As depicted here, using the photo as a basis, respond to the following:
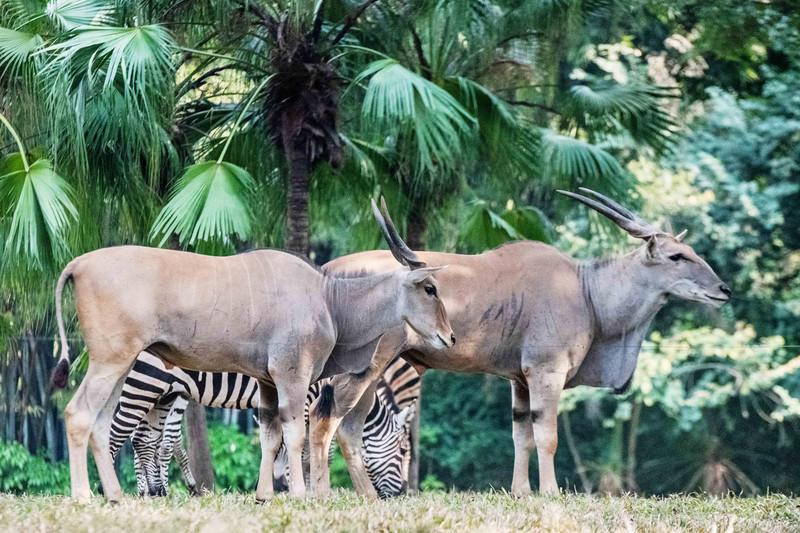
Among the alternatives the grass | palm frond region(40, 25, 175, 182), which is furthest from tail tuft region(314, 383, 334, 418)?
palm frond region(40, 25, 175, 182)

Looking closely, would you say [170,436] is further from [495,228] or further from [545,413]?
[495,228]

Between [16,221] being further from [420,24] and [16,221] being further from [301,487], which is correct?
[420,24]

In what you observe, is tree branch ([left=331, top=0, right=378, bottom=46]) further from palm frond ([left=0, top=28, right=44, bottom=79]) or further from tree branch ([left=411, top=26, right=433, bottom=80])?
palm frond ([left=0, top=28, right=44, bottom=79])

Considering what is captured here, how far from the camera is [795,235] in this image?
20.4 meters

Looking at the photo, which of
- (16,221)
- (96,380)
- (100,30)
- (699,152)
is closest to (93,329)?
(96,380)

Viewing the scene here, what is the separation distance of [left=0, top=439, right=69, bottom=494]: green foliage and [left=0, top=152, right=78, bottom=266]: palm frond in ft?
26.5

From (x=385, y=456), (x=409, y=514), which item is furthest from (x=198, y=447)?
(x=409, y=514)

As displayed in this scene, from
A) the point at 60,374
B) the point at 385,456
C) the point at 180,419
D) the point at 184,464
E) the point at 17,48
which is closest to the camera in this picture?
the point at 60,374

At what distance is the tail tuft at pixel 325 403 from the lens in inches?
391

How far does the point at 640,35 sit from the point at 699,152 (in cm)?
218

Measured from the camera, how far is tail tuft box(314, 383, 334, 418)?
32.6ft

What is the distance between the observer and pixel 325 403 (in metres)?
10.0

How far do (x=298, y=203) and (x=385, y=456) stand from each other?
103 inches

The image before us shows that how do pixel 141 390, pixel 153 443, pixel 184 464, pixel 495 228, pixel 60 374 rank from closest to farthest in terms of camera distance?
pixel 60 374 < pixel 141 390 < pixel 153 443 < pixel 184 464 < pixel 495 228
